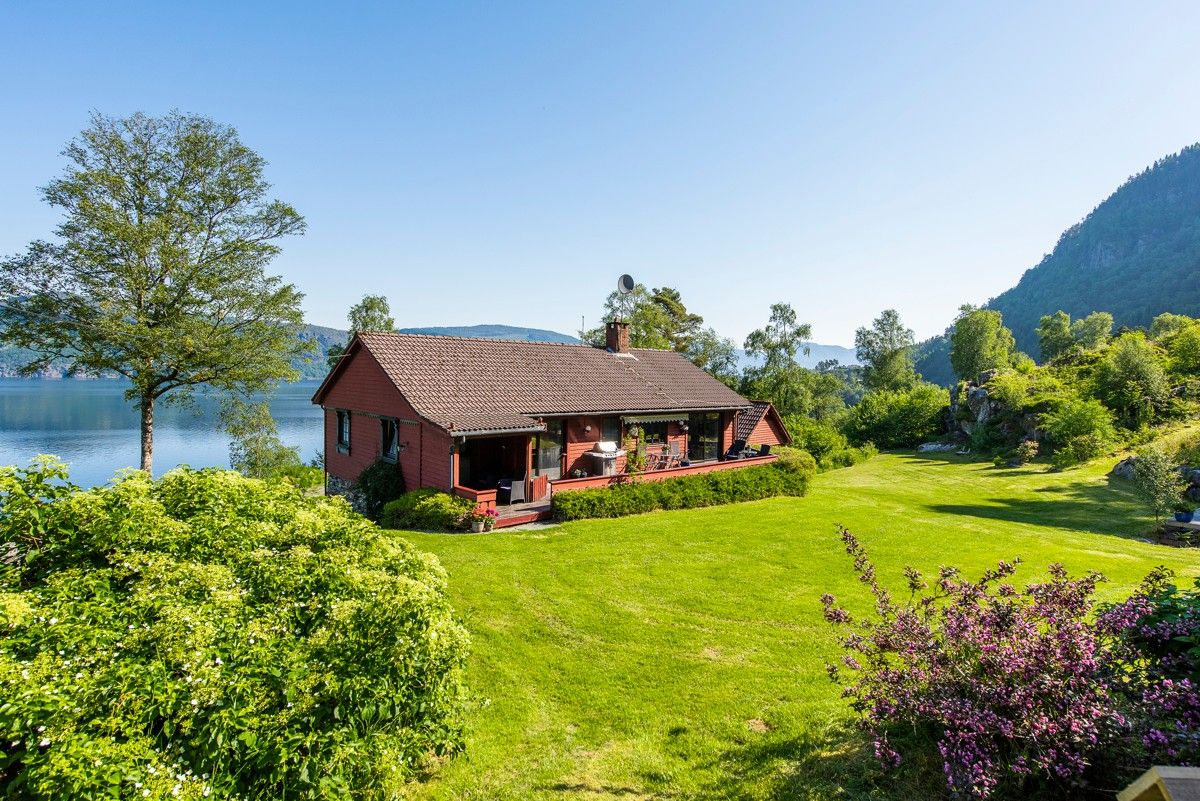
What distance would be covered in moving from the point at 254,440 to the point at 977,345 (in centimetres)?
6741

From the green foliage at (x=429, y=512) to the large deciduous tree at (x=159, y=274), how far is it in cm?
1424

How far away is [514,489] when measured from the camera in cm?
1647

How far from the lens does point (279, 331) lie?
25.9 meters

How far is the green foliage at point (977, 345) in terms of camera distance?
196ft

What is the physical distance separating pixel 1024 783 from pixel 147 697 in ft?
18.7

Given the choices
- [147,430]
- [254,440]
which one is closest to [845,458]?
[254,440]

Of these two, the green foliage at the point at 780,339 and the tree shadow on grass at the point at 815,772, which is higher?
the green foliage at the point at 780,339

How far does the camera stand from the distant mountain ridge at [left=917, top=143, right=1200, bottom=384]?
115 meters

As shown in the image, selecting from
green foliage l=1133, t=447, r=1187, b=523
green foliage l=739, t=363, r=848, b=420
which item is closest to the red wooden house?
green foliage l=1133, t=447, r=1187, b=523

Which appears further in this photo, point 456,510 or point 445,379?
point 445,379

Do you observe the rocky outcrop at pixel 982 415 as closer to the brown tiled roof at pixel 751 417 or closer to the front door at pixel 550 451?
the brown tiled roof at pixel 751 417

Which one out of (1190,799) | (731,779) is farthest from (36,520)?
(1190,799)

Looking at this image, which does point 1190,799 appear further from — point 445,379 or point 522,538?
point 445,379

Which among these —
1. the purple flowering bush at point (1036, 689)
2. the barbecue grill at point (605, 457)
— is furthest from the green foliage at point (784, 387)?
the purple flowering bush at point (1036, 689)
